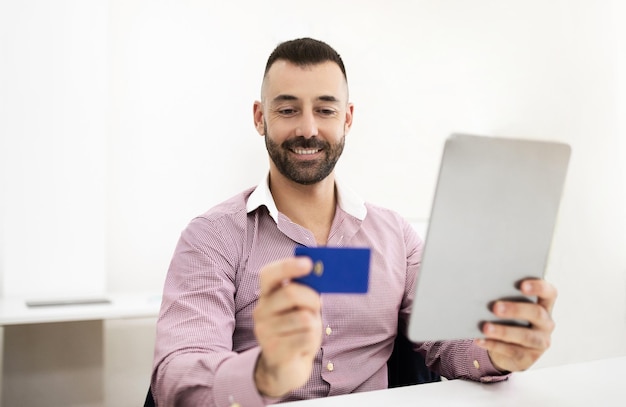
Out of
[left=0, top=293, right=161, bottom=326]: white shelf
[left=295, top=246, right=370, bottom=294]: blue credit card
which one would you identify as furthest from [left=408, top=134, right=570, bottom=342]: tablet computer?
[left=0, top=293, right=161, bottom=326]: white shelf

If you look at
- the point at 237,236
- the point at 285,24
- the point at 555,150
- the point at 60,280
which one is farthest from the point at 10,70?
the point at 555,150

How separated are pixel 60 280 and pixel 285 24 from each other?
165 cm

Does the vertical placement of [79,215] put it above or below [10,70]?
below

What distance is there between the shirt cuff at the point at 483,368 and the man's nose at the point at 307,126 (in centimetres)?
66

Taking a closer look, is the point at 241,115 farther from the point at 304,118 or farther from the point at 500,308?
the point at 500,308

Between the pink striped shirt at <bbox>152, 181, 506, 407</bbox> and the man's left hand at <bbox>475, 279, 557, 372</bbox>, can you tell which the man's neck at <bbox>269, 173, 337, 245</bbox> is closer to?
the pink striped shirt at <bbox>152, 181, 506, 407</bbox>

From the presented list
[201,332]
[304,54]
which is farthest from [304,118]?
[201,332]

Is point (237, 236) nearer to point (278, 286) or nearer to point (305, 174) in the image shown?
point (305, 174)

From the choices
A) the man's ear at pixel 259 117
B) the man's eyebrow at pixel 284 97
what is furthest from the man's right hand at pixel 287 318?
the man's ear at pixel 259 117

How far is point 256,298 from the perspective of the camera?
138 cm

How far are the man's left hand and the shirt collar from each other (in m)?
0.60

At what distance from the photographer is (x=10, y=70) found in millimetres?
2344

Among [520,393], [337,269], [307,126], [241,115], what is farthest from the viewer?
[241,115]

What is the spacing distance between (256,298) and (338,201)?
41 centimetres
